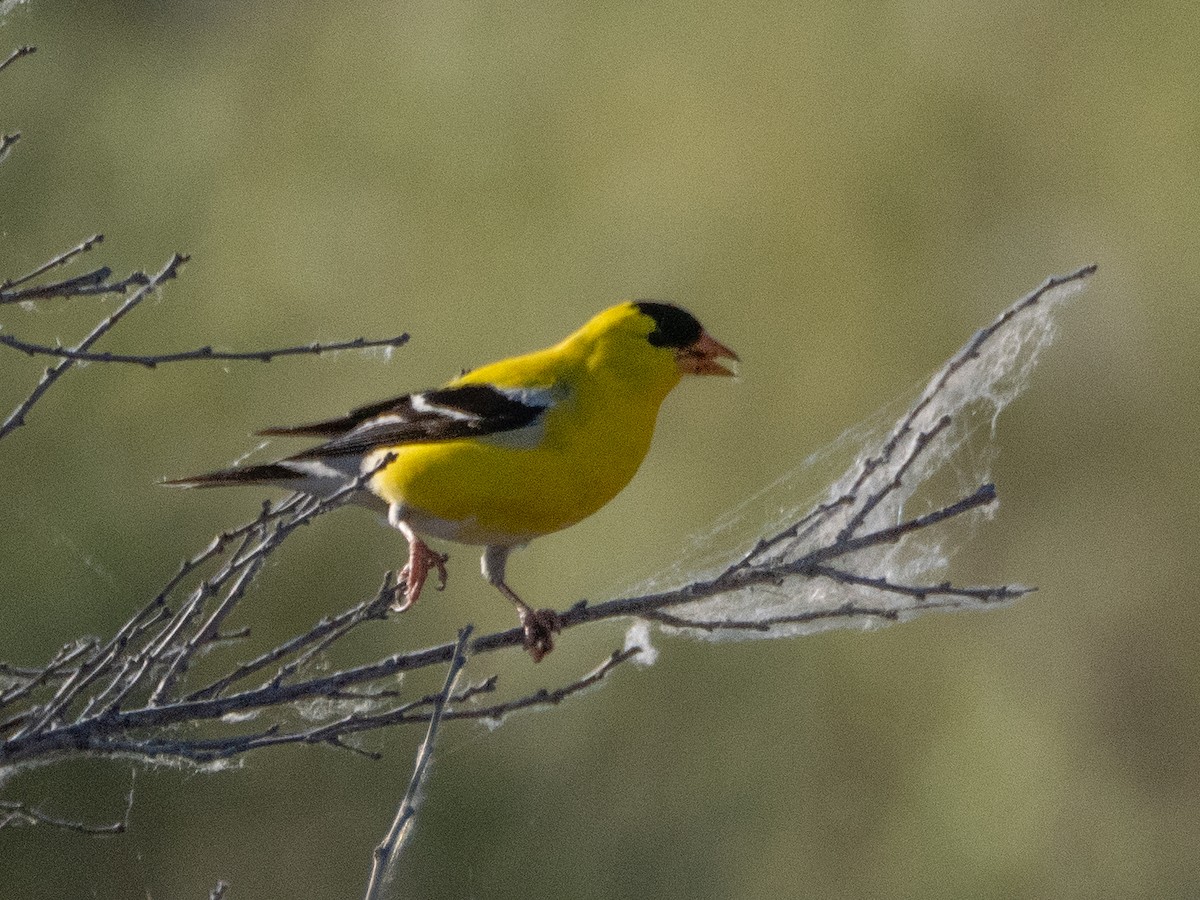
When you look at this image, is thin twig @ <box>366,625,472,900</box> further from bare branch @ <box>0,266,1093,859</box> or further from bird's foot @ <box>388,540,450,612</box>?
bird's foot @ <box>388,540,450,612</box>

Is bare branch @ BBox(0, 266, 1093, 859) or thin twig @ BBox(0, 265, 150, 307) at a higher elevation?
thin twig @ BBox(0, 265, 150, 307)

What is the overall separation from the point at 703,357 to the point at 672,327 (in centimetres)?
10

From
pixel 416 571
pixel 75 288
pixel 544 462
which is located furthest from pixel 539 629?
pixel 75 288

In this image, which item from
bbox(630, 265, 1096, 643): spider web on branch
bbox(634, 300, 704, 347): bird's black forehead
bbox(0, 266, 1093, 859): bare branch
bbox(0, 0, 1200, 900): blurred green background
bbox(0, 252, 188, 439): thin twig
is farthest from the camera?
bbox(0, 0, 1200, 900): blurred green background

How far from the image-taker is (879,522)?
309cm

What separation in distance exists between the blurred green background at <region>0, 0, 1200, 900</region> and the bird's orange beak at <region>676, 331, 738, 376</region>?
344 centimetres

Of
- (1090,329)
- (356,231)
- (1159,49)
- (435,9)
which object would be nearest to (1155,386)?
(1090,329)

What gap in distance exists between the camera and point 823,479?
12.0 feet

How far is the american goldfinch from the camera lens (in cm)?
317

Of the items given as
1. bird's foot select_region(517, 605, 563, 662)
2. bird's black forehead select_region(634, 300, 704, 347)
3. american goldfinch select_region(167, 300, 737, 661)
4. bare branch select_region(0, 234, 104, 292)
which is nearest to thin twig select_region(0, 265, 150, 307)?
bare branch select_region(0, 234, 104, 292)

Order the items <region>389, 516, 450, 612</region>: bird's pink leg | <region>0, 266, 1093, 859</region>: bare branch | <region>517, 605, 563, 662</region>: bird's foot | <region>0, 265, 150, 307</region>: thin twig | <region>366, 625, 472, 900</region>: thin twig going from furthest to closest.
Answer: <region>389, 516, 450, 612</region>: bird's pink leg, <region>517, 605, 563, 662</region>: bird's foot, <region>0, 266, 1093, 859</region>: bare branch, <region>0, 265, 150, 307</region>: thin twig, <region>366, 625, 472, 900</region>: thin twig

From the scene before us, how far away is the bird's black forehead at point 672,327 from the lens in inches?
142

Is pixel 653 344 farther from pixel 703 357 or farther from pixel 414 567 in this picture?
pixel 414 567

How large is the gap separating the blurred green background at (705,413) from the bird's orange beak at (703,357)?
344 centimetres
